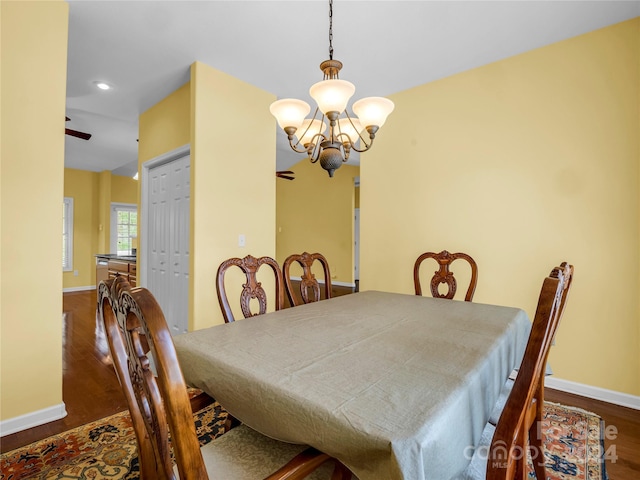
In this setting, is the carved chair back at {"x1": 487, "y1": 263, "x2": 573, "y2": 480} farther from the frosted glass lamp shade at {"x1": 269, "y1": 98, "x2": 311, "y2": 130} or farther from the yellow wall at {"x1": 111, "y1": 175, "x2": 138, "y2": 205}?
the yellow wall at {"x1": 111, "y1": 175, "x2": 138, "y2": 205}

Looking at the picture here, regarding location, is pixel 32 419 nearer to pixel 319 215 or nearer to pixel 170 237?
pixel 170 237

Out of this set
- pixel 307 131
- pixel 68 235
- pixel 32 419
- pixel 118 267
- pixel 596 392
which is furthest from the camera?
pixel 68 235

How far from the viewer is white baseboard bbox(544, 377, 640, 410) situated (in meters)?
2.12

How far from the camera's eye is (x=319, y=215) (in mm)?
7152

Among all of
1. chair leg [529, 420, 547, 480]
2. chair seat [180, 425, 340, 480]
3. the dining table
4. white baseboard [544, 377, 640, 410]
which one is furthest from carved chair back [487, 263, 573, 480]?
white baseboard [544, 377, 640, 410]

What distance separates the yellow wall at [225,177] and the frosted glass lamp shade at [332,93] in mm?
1483

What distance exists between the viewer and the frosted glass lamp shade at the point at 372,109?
5.55 feet

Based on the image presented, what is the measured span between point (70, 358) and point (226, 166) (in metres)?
2.26

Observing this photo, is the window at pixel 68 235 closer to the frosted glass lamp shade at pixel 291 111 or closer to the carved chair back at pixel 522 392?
the frosted glass lamp shade at pixel 291 111

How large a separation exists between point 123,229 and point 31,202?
20.7 ft

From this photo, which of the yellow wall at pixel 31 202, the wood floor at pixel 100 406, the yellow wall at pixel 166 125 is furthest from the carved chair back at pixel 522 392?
the yellow wall at pixel 166 125

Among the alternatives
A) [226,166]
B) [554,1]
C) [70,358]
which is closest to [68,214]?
[70,358]

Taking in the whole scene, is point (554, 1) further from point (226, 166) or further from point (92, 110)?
point (92, 110)

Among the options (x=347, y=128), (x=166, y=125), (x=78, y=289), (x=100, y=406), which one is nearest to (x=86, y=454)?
(x=100, y=406)
